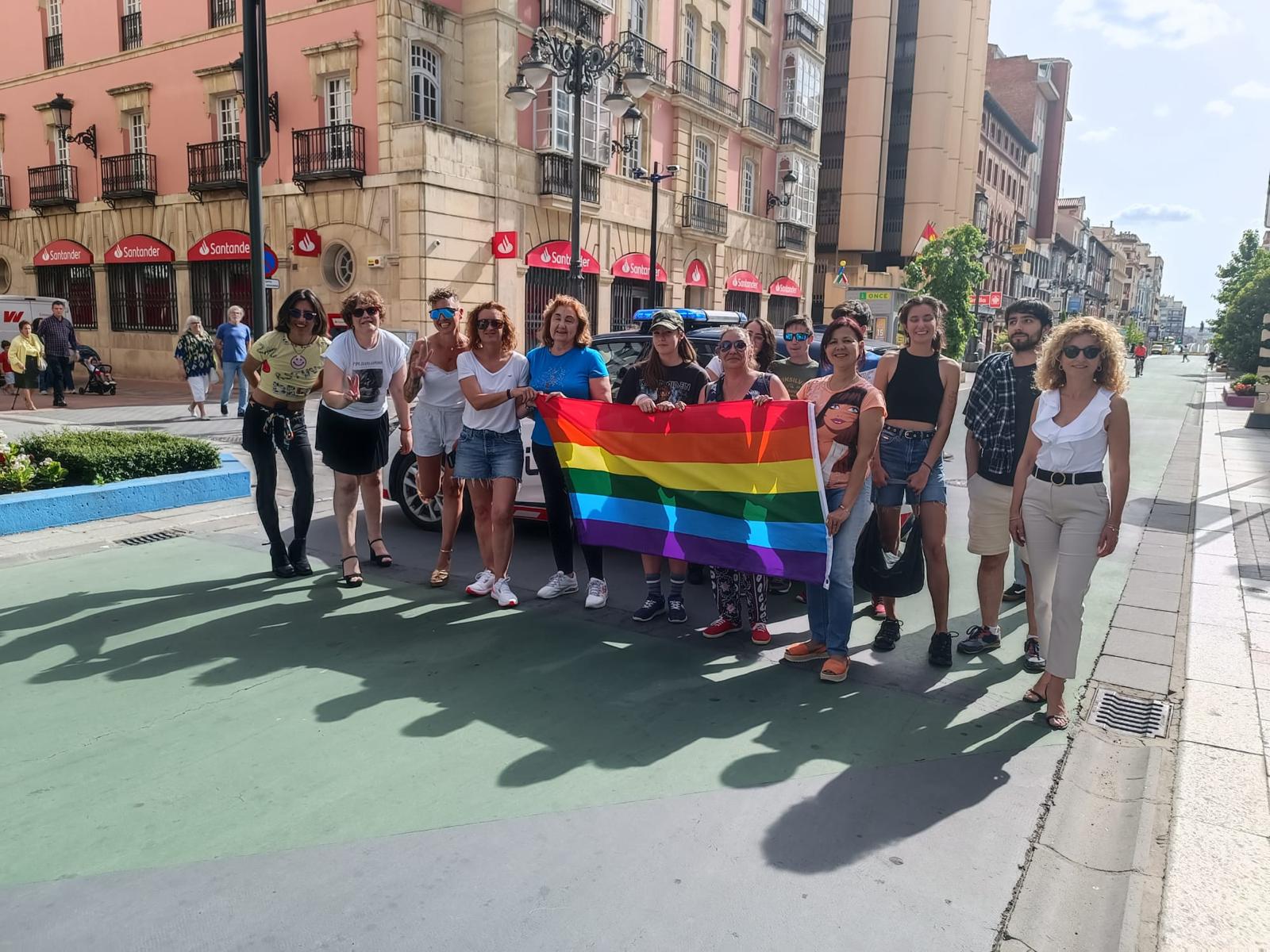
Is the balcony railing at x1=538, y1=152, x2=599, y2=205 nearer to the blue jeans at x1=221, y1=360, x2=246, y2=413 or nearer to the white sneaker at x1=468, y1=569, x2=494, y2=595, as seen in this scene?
the blue jeans at x1=221, y1=360, x2=246, y2=413

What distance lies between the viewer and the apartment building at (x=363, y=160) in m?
21.2

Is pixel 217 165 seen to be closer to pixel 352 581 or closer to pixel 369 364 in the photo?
pixel 369 364

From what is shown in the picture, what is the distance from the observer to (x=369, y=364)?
6152mm

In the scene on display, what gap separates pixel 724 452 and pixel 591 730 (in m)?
1.84

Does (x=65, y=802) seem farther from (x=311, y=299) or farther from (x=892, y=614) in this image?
(x=892, y=614)

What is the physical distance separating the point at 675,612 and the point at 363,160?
18835 mm

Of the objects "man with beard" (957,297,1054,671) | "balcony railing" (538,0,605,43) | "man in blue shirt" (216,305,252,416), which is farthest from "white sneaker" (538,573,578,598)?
"balcony railing" (538,0,605,43)

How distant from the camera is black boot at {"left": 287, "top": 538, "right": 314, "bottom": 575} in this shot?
20.9 feet

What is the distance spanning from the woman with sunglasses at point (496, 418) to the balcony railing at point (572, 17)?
1947 cm

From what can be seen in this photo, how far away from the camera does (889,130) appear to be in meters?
48.6

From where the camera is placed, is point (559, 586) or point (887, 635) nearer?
point (887, 635)

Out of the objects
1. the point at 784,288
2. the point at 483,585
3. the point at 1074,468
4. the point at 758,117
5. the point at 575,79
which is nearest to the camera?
the point at 1074,468

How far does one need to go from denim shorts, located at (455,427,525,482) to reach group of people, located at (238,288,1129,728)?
0.01 metres

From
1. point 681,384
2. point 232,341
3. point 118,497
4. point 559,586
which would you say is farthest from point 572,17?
point 559,586
